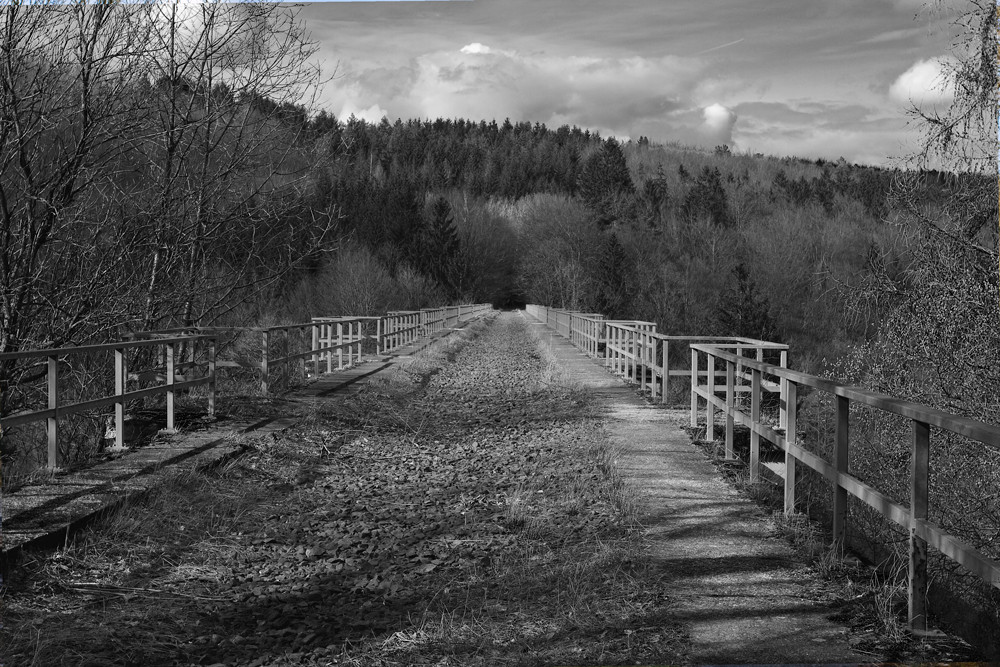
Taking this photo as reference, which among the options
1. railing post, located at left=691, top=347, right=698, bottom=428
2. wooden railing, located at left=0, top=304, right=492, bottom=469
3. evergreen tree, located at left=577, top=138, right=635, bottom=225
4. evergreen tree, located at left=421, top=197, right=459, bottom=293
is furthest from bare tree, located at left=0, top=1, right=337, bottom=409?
evergreen tree, located at left=577, top=138, right=635, bottom=225

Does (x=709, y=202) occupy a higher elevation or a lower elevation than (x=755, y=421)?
higher

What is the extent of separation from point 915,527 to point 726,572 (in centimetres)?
136

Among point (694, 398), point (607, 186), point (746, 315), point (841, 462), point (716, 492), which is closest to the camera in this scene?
point (841, 462)

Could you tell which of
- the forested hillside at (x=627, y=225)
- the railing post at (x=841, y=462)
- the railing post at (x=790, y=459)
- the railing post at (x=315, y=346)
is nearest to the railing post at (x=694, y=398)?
the forested hillside at (x=627, y=225)

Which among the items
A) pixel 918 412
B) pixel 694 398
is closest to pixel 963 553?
pixel 918 412

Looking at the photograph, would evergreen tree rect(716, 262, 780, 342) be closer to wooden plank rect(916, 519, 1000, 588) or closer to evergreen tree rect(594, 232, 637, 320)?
evergreen tree rect(594, 232, 637, 320)

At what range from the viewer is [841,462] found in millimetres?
4977

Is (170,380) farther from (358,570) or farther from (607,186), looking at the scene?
(607,186)

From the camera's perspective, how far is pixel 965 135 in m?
10.2

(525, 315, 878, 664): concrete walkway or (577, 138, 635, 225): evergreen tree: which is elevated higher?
(577, 138, 635, 225): evergreen tree

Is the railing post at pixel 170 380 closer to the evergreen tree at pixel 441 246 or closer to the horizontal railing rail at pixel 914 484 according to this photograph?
the horizontal railing rail at pixel 914 484

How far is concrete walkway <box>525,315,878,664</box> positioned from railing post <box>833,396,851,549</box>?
0.95ft

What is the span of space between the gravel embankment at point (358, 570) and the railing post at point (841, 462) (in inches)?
46.1

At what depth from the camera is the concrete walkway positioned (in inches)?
154
